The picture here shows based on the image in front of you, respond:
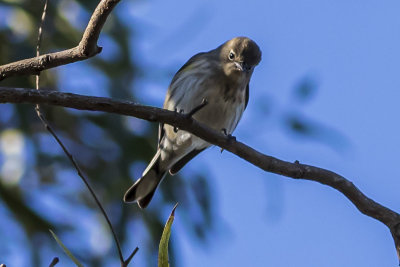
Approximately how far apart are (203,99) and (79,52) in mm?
1317

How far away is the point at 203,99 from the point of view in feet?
10.8

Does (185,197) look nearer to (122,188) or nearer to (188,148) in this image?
(122,188)

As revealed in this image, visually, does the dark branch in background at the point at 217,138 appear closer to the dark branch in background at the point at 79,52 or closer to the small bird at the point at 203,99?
the dark branch in background at the point at 79,52

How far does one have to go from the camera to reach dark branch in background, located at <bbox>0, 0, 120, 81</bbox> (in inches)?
77.3

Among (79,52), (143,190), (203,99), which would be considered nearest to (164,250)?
(79,52)

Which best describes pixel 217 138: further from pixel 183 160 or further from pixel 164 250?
pixel 183 160

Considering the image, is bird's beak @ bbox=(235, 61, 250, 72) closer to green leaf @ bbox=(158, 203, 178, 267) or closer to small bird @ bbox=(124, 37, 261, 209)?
small bird @ bbox=(124, 37, 261, 209)

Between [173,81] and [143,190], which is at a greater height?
[173,81]

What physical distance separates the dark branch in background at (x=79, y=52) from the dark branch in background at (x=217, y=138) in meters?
0.13

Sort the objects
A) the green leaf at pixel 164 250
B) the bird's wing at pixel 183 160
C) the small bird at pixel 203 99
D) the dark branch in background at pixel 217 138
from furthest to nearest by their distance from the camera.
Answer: the bird's wing at pixel 183 160
the small bird at pixel 203 99
the dark branch in background at pixel 217 138
the green leaf at pixel 164 250

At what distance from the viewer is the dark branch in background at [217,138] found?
1.96 meters

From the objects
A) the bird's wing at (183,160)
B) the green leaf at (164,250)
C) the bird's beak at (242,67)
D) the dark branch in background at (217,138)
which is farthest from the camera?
the bird's wing at (183,160)

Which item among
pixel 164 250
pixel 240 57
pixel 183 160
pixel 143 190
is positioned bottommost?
pixel 164 250

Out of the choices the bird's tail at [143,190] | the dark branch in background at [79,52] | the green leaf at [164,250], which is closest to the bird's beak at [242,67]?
the bird's tail at [143,190]
